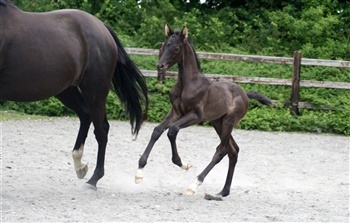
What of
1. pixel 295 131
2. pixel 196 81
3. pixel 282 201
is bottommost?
pixel 295 131

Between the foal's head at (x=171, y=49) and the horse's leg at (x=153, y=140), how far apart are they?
0.50 meters

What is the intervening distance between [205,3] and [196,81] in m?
11.2

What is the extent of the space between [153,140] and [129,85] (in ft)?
4.03

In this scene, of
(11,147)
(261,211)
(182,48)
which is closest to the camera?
(261,211)

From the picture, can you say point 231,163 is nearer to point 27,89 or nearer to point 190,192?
point 190,192

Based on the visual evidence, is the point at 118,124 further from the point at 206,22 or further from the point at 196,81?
the point at 196,81

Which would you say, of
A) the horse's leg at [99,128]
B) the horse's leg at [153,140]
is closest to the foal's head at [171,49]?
the horse's leg at [153,140]

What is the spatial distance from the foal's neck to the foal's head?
0.11 metres

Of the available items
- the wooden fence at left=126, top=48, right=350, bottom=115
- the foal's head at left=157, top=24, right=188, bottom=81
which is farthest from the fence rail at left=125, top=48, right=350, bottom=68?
the foal's head at left=157, top=24, right=188, bottom=81

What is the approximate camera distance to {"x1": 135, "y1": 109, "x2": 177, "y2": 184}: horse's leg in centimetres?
734

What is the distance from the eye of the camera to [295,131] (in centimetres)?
1455

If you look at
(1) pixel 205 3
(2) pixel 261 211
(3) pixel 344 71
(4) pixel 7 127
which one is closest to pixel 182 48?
(2) pixel 261 211

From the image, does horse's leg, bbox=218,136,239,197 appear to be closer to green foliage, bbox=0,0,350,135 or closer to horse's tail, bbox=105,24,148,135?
horse's tail, bbox=105,24,148,135

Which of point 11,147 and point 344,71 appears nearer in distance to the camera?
point 11,147
